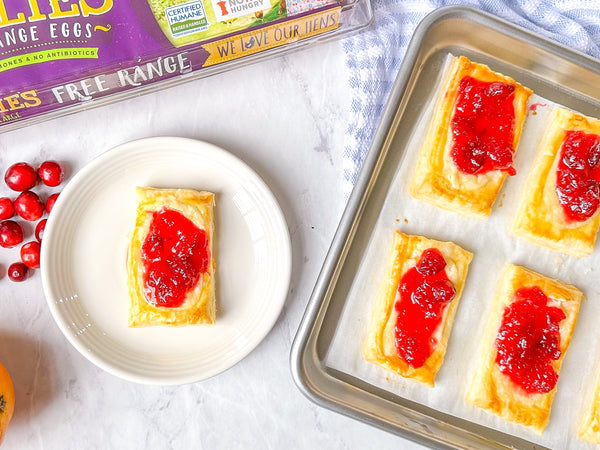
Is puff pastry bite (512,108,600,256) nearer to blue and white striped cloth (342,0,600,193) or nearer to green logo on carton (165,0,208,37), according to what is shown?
blue and white striped cloth (342,0,600,193)

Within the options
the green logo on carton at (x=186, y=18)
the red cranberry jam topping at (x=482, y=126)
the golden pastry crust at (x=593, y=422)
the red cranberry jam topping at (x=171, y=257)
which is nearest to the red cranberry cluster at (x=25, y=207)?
the red cranberry jam topping at (x=171, y=257)

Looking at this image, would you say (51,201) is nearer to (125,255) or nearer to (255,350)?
(125,255)

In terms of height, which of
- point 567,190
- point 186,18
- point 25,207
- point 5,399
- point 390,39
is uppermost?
point 186,18

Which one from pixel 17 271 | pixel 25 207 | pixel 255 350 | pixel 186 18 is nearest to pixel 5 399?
pixel 17 271

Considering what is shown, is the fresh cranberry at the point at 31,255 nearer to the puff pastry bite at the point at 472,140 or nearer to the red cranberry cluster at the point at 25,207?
the red cranberry cluster at the point at 25,207

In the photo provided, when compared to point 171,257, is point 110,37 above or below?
above

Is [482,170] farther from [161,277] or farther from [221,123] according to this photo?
[161,277]
